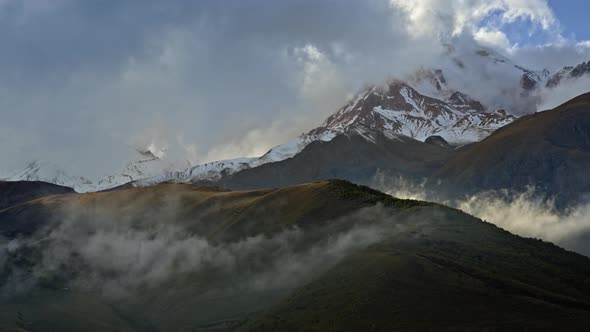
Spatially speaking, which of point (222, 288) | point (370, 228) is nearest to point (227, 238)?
point (222, 288)

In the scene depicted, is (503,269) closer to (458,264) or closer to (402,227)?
(458,264)

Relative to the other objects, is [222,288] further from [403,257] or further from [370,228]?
[403,257]

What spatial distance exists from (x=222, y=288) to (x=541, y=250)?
79346 mm

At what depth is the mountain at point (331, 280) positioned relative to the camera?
98.1 metres

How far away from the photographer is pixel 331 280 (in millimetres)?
122812

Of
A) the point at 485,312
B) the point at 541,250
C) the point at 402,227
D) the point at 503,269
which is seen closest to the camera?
the point at 485,312

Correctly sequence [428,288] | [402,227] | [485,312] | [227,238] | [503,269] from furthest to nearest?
[227,238] → [402,227] → [503,269] → [428,288] → [485,312]

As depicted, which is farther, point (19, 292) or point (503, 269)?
point (19, 292)

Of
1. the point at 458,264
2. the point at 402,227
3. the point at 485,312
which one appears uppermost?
the point at 402,227

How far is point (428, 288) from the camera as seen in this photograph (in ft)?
339

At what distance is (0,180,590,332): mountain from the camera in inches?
3863

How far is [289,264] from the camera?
154000 mm

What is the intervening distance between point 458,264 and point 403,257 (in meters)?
10.1

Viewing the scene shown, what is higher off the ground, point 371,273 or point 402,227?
point 402,227
